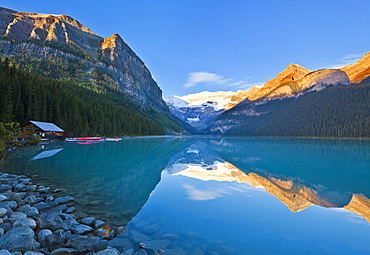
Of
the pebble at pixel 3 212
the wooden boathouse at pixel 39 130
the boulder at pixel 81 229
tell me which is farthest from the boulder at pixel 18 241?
the wooden boathouse at pixel 39 130

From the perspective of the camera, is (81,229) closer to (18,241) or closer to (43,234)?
(43,234)

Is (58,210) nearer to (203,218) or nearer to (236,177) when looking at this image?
(203,218)

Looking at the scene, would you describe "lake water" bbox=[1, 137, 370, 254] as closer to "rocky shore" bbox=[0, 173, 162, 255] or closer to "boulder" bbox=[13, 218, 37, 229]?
"rocky shore" bbox=[0, 173, 162, 255]

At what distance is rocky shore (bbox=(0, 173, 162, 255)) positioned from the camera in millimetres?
6688

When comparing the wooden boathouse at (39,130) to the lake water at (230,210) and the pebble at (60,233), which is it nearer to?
the lake water at (230,210)

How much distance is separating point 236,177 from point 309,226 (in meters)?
12.7

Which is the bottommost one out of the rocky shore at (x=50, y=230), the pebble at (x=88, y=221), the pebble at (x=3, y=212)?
the pebble at (x=88, y=221)

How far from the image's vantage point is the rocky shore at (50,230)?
6.69 metres

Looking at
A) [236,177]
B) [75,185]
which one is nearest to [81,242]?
[75,185]

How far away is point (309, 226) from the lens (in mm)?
10680

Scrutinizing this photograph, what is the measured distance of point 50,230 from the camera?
26.7 feet

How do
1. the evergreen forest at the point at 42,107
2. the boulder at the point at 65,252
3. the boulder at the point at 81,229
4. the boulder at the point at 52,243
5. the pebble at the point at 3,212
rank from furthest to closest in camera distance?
the evergreen forest at the point at 42,107
the pebble at the point at 3,212
the boulder at the point at 81,229
the boulder at the point at 52,243
the boulder at the point at 65,252

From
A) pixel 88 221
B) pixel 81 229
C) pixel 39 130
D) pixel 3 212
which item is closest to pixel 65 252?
pixel 81 229

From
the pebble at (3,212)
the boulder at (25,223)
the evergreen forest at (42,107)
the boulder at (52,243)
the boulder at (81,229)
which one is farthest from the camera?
the evergreen forest at (42,107)
